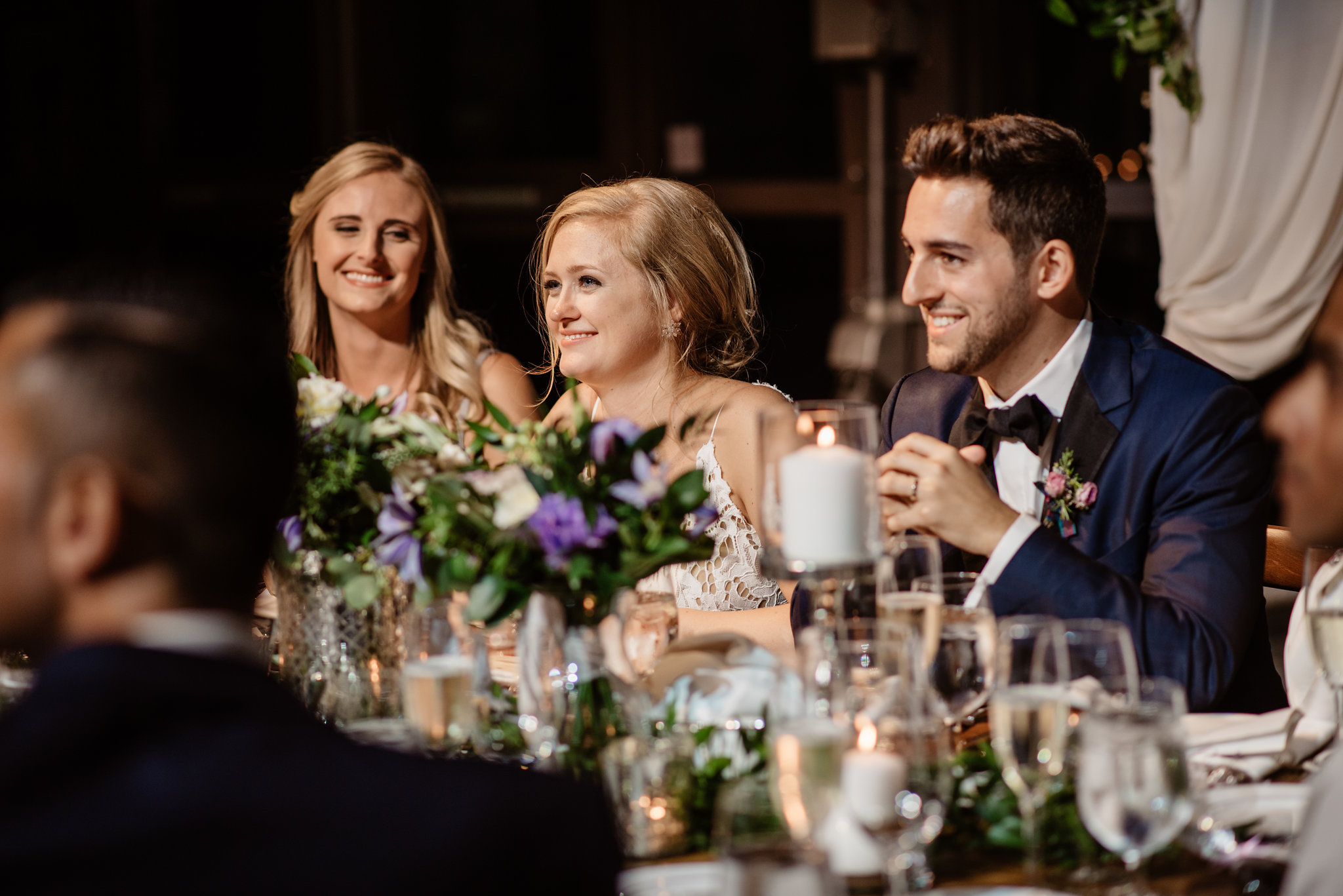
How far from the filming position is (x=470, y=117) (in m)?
6.81

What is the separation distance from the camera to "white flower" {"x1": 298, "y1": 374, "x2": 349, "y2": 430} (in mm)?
1700

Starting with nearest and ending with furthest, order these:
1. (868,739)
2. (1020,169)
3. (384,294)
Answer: (868,739) → (1020,169) → (384,294)

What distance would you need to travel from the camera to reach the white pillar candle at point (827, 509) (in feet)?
4.49

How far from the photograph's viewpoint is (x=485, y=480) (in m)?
1.45

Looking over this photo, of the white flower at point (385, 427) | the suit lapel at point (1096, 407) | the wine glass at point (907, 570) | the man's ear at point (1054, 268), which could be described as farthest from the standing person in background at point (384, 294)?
the wine glass at point (907, 570)

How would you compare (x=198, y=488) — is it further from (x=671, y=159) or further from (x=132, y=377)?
(x=671, y=159)

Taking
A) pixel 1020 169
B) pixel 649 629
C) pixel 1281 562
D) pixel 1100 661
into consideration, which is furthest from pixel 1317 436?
pixel 1281 562

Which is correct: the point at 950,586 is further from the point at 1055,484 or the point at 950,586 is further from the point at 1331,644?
the point at 1055,484

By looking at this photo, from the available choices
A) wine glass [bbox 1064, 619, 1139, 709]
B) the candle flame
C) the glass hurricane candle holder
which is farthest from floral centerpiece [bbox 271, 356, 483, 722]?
wine glass [bbox 1064, 619, 1139, 709]

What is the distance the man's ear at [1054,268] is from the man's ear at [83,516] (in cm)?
177

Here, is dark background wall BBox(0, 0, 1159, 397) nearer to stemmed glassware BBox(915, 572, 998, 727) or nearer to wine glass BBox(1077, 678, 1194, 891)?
stemmed glassware BBox(915, 572, 998, 727)

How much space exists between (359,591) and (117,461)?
0.75 meters

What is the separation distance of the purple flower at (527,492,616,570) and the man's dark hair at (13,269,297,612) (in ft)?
1.50

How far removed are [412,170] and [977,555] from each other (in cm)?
218
